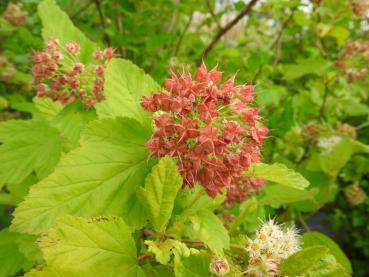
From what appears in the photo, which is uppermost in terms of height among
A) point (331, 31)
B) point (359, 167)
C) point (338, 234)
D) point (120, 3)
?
point (331, 31)

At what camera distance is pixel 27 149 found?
123 centimetres

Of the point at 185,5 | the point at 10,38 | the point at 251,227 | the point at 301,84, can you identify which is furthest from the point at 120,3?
the point at 301,84

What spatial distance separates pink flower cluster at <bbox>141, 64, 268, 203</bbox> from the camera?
80 cm

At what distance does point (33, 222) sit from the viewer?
784mm

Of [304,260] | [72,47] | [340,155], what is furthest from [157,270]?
[340,155]

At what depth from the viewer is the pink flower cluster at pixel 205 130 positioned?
795 mm

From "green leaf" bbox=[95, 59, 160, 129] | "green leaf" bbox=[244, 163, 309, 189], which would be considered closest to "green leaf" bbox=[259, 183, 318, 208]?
"green leaf" bbox=[244, 163, 309, 189]

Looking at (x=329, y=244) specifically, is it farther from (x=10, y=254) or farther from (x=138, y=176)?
(x=10, y=254)

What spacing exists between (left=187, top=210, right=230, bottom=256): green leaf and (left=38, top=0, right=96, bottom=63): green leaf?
0.59 metres

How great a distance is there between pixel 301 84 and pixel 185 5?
167 cm

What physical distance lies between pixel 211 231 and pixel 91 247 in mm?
245

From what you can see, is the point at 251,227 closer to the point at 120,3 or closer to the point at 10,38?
the point at 120,3

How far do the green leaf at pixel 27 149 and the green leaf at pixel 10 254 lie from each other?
21 centimetres

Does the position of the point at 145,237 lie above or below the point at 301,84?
below
